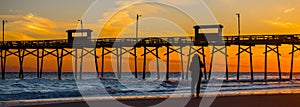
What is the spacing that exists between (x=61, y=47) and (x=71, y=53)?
51.3 inches

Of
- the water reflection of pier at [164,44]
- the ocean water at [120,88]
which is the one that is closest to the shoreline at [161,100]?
the ocean water at [120,88]

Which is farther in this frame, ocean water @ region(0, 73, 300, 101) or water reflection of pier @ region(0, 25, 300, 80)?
water reflection of pier @ region(0, 25, 300, 80)

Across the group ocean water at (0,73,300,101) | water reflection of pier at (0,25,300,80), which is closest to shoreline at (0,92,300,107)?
ocean water at (0,73,300,101)

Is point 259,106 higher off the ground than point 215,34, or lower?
lower

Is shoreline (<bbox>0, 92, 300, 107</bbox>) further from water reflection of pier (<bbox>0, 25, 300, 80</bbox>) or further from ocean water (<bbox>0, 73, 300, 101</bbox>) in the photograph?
water reflection of pier (<bbox>0, 25, 300, 80</bbox>)

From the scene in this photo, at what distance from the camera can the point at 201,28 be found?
4503cm

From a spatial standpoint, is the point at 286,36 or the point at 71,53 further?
the point at 71,53

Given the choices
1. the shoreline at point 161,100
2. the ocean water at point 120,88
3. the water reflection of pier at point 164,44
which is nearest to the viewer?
the shoreline at point 161,100

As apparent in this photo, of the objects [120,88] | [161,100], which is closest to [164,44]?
[120,88]

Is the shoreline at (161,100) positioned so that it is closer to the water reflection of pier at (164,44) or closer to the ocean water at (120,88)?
the ocean water at (120,88)

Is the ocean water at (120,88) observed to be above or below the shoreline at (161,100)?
below

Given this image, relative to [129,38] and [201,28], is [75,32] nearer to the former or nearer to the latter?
[129,38]

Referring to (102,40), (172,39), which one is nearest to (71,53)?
(102,40)

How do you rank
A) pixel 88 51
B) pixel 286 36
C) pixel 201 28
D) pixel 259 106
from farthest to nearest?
pixel 88 51 < pixel 201 28 < pixel 286 36 < pixel 259 106
